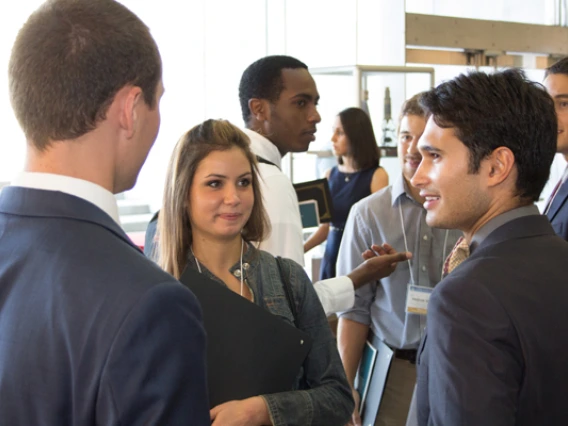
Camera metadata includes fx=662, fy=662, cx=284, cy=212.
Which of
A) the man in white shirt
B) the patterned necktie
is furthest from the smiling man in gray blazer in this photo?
the man in white shirt

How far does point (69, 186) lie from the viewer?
3.08 ft

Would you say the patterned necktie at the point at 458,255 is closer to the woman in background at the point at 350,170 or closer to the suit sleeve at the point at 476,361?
the suit sleeve at the point at 476,361

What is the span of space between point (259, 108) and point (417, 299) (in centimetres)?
104

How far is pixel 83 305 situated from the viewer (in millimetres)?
858

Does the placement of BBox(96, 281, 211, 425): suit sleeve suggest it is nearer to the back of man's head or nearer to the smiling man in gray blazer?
the smiling man in gray blazer

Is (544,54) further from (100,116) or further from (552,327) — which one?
(100,116)

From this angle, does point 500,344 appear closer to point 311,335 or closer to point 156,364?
point 311,335

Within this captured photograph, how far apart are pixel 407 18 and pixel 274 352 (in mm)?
5245

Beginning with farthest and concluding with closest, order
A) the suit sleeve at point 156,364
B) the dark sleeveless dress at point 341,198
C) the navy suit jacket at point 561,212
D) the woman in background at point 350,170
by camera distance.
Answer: the woman in background at point 350,170, the dark sleeveless dress at point 341,198, the navy suit jacket at point 561,212, the suit sleeve at point 156,364

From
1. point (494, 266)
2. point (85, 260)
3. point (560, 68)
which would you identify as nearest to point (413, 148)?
point (560, 68)

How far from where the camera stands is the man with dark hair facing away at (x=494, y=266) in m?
1.26

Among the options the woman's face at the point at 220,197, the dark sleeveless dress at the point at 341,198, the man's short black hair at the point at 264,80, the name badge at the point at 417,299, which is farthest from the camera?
the dark sleeveless dress at the point at 341,198

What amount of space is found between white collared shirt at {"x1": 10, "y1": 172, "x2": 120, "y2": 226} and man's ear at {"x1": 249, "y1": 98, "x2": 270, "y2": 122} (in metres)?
1.88

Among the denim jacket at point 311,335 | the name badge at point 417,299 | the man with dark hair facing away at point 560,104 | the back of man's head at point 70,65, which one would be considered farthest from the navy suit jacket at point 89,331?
the man with dark hair facing away at point 560,104
